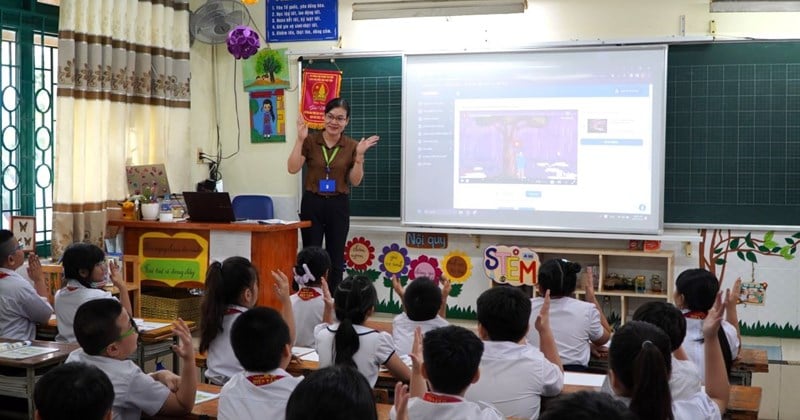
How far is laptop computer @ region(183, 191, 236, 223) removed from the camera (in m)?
5.40


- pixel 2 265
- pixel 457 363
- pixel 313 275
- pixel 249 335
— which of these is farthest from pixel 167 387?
pixel 2 265

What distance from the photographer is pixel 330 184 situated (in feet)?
→ 17.9

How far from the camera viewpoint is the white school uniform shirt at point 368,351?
2.76 m

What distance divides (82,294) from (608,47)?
12.6ft

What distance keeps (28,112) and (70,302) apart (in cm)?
239

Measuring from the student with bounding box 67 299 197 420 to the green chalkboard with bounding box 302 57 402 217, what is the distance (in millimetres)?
3917

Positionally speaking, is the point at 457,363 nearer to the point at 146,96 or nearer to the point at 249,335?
the point at 249,335

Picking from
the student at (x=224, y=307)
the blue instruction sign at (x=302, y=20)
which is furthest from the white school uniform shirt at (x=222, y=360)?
the blue instruction sign at (x=302, y=20)

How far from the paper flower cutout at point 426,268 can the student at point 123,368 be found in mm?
3910

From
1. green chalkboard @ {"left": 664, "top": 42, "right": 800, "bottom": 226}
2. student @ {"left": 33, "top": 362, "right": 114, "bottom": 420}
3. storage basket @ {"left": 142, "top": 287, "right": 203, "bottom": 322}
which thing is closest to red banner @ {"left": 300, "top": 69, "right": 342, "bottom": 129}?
storage basket @ {"left": 142, "top": 287, "right": 203, "bottom": 322}

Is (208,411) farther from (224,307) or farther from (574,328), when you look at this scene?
(574,328)

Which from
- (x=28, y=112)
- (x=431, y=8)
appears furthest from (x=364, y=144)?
(x=28, y=112)

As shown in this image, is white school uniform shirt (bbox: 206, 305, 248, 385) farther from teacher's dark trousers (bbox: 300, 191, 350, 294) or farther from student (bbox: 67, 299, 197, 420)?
teacher's dark trousers (bbox: 300, 191, 350, 294)

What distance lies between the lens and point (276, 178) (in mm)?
6684
